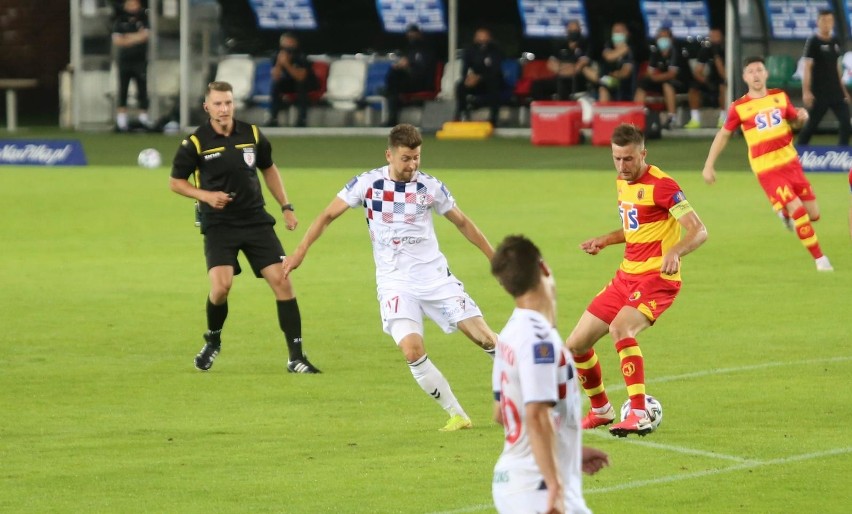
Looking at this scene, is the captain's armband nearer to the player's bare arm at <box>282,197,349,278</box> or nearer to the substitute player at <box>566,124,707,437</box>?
the substitute player at <box>566,124,707,437</box>

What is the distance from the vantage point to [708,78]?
107 feet

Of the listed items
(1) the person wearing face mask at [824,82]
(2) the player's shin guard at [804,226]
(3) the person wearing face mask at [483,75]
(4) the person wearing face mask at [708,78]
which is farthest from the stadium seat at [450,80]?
(2) the player's shin guard at [804,226]

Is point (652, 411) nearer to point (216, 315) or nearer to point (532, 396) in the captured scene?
point (216, 315)

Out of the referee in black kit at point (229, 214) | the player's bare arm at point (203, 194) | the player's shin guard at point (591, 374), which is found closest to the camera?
the player's shin guard at point (591, 374)

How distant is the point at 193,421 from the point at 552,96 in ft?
80.4

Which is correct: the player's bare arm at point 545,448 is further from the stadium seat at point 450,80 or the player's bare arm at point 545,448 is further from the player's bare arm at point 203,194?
the stadium seat at point 450,80

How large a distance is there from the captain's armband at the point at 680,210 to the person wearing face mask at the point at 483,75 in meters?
23.1

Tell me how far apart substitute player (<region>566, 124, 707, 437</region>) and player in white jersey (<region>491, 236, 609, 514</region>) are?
382 cm

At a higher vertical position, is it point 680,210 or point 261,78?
point 680,210

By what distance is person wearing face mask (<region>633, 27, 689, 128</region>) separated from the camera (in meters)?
32.1

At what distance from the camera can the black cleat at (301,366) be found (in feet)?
39.5

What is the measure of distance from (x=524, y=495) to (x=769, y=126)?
11.8 metres

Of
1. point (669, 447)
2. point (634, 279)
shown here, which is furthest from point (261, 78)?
point (669, 447)

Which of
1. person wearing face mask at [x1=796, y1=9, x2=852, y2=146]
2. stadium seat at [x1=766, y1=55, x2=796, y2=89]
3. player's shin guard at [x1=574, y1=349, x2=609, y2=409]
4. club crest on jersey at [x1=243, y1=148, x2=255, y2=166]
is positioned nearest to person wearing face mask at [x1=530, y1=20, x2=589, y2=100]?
stadium seat at [x1=766, y1=55, x2=796, y2=89]
